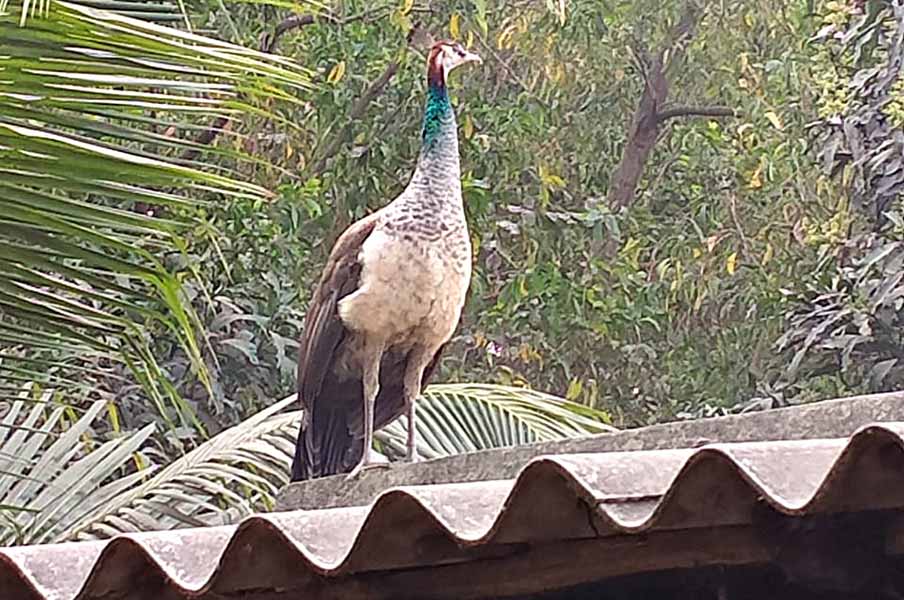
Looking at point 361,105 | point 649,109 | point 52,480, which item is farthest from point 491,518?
point 649,109

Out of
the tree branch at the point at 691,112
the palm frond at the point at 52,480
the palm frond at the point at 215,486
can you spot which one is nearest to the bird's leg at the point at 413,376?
the palm frond at the point at 215,486

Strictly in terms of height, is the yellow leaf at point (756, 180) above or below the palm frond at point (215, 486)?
above

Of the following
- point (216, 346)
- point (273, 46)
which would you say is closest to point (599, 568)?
point (216, 346)

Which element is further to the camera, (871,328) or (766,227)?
(766,227)

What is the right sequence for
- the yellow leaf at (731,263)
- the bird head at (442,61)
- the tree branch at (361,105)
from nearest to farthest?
1. the bird head at (442,61)
2. the tree branch at (361,105)
3. the yellow leaf at (731,263)

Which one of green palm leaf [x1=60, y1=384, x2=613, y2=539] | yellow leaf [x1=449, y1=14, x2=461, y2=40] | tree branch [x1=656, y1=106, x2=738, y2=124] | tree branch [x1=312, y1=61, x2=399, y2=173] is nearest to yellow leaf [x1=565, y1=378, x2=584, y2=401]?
tree branch [x1=312, y1=61, x2=399, y2=173]

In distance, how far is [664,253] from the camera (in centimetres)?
901

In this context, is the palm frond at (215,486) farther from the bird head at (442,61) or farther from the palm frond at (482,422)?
the bird head at (442,61)

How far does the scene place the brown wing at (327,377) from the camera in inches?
159

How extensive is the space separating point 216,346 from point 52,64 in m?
4.33

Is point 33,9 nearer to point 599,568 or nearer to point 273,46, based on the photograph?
point 599,568

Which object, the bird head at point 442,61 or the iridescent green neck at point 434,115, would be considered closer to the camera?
the iridescent green neck at point 434,115

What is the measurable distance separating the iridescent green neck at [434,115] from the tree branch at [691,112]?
5454 millimetres

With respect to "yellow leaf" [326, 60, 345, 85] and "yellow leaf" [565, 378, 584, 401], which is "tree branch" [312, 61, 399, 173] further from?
"yellow leaf" [565, 378, 584, 401]
